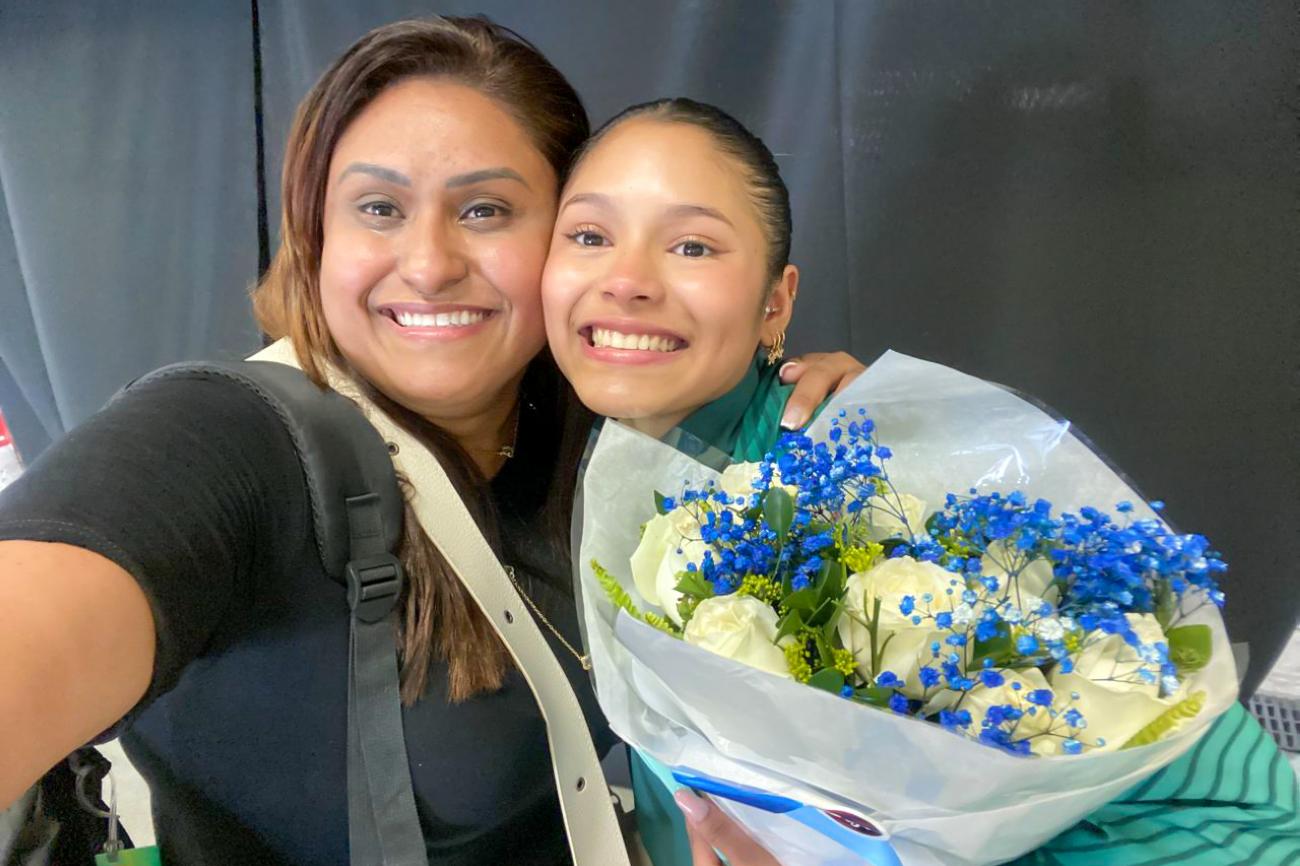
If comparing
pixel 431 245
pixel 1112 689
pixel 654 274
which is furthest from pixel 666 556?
pixel 431 245

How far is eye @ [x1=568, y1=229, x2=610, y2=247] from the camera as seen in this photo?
957mm

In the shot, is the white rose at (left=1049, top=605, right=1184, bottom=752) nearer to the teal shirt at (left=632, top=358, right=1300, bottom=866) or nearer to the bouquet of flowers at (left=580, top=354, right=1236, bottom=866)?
the bouquet of flowers at (left=580, top=354, right=1236, bottom=866)

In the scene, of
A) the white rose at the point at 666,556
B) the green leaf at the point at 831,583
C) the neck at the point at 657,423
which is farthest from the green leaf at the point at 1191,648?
the neck at the point at 657,423

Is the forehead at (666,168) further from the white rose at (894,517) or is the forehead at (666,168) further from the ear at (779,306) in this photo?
the white rose at (894,517)

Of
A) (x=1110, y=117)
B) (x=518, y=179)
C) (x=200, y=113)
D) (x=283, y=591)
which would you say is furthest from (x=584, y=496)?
(x=200, y=113)

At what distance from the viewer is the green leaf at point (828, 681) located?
49 centimetres

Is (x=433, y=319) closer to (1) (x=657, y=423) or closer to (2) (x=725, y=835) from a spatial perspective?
(1) (x=657, y=423)

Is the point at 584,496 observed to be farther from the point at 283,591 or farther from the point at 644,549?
the point at 283,591

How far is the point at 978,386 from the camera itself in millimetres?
688

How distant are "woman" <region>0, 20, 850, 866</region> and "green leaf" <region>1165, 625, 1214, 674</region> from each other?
0.55 m

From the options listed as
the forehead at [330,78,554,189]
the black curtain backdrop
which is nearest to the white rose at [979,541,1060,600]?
the forehead at [330,78,554,189]

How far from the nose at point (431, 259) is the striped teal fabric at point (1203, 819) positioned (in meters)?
0.82

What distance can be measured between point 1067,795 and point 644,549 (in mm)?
328

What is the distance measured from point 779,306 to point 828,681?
68cm
